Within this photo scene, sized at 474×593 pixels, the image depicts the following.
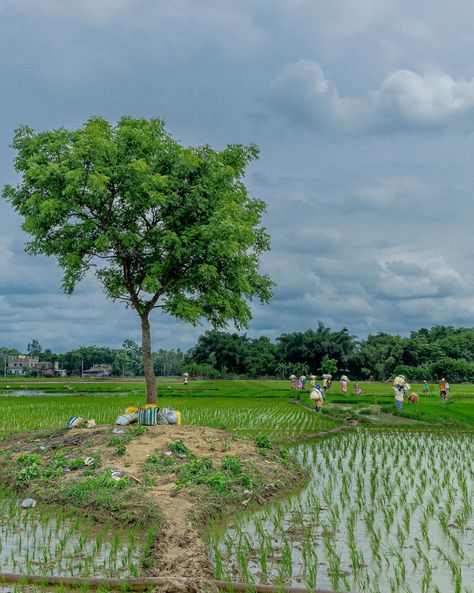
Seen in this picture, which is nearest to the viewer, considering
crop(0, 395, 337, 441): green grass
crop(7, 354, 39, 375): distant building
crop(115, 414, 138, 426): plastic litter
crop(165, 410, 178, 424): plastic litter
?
crop(115, 414, 138, 426): plastic litter

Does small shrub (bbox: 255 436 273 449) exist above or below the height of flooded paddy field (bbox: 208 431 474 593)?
above

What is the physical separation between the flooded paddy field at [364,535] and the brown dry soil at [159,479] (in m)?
0.42

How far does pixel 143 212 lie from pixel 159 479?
41.0ft

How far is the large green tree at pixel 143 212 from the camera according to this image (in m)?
19.5

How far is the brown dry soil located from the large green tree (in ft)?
23.4

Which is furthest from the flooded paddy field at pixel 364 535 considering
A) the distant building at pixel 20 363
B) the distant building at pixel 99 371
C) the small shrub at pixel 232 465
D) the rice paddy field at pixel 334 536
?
the distant building at pixel 20 363

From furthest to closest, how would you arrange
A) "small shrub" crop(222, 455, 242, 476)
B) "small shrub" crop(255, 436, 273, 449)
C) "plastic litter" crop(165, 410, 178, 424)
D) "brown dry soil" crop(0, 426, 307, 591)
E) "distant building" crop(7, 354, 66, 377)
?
"distant building" crop(7, 354, 66, 377) → "plastic litter" crop(165, 410, 178, 424) → "small shrub" crop(255, 436, 273, 449) → "small shrub" crop(222, 455, 242, 476) → "brown dry soil" crop(0, 426, 307, 591)

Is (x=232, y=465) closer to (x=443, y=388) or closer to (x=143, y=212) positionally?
(x=143, y=212)

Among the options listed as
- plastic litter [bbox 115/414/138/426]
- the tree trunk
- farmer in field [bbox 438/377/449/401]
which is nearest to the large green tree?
the tree trunk

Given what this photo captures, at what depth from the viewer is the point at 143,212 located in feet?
67.6

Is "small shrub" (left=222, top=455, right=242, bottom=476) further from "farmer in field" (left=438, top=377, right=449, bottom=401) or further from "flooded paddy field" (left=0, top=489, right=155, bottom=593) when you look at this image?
"farmer in field" (left=438, top=377, right=449, bottom=401)

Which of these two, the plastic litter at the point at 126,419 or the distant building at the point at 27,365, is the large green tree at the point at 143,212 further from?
the distant building at the point at 27,365

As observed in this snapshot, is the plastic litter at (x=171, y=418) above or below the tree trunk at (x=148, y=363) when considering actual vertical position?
below

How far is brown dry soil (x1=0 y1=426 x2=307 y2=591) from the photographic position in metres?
6.58
